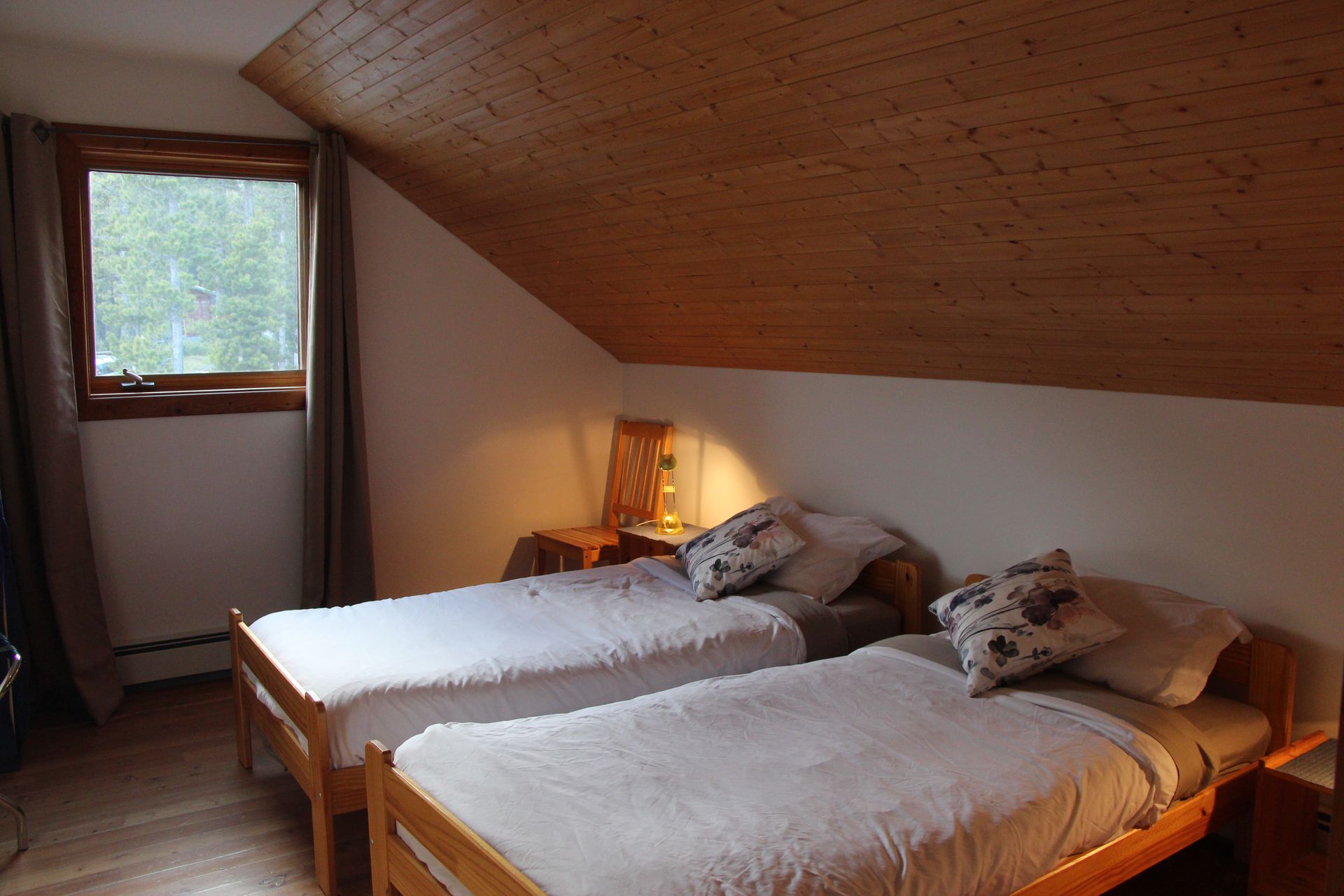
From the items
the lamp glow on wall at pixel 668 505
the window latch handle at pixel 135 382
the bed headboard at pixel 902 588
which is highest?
the window latch handle at pixel 135 382

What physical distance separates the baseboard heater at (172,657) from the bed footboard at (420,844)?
229cm

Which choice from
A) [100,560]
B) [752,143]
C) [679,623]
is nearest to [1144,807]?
[679,623]

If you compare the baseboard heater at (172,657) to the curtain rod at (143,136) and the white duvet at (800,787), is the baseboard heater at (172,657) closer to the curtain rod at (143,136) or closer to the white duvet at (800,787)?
the curtain rod at (143,136)

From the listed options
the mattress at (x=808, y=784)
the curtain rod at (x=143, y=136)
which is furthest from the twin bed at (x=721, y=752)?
the curtain rod at (x=143, y=136)

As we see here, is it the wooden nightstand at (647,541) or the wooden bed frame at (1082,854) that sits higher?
the wooden nightstand at (647,541)

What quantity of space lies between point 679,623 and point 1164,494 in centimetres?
155

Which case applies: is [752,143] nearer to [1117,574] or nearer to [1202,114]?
[1202,114]

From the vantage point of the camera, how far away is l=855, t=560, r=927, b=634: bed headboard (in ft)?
12.0

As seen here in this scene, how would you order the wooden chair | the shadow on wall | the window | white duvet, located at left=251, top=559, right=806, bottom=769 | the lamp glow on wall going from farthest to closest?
the shadow on wall, the wooden chair, the lamp glow on wall, the window, white duvet, located at left=251, top=559, right=806, bottom=769

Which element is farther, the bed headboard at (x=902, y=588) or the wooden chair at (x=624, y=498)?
the wooden chair at (x=624, y=498)

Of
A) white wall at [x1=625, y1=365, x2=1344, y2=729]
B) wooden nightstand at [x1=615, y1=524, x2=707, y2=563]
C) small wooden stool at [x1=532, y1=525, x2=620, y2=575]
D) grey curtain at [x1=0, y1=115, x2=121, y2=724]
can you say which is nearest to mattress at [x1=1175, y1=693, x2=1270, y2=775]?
white wall at [x1=625, y1=365, x2=1344, y2=729]

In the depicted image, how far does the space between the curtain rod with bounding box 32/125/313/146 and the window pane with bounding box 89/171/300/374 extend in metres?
0.18

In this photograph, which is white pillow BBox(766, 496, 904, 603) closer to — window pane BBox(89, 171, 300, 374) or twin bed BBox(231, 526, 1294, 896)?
twin bed BBox(231, 526, 1294, 896)

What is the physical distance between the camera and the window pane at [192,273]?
13.5 feet
